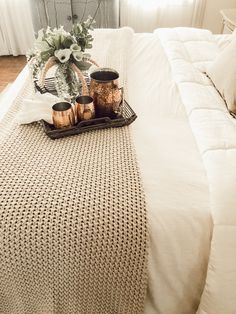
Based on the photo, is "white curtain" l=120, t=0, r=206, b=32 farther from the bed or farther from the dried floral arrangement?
the bed

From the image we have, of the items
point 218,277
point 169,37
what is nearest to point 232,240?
point 218,277

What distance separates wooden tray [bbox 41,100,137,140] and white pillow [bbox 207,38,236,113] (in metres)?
0.44

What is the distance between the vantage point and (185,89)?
1.29 meters

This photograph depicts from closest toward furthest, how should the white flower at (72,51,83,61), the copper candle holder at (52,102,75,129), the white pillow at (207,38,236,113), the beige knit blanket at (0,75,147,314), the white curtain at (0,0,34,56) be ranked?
the beige knit blanket at (0,75,147,314) → the copper candle holder at (52,102,75,129) → the white flower at (72,51,83,61) → the white pillow at (207,38,236,113) → the white curtain at (0,0,34,56)

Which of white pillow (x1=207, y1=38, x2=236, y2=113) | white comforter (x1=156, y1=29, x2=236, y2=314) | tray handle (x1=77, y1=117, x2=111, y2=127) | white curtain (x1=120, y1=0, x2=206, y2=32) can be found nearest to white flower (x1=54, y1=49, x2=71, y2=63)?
tray handle (x1=77, y1=117, x2=111, y2=127)

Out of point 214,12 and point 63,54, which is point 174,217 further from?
point 214,12

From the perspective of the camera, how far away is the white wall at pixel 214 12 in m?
3.16

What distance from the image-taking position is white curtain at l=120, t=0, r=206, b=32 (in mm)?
3111

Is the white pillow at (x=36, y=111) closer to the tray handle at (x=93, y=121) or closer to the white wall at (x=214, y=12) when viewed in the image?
the tray handle at (x=93, y=121)

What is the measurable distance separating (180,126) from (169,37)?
1.00 m

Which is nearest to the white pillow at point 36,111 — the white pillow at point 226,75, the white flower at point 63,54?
the white flower at point 63,54

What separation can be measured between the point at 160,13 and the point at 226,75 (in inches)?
89.7

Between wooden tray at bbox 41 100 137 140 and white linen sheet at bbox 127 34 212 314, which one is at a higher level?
wooden tray at bbox 41 100 137 140

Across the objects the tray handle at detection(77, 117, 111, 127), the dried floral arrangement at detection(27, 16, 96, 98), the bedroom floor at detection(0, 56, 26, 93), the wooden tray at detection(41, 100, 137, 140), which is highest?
the dried floral arrangement at detection(27, 16, 96, 98)
